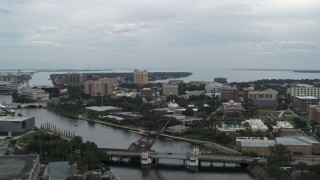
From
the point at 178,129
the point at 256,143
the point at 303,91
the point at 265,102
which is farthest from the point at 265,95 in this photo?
the point at 256,143

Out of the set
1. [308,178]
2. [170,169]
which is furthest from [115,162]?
[308,178]

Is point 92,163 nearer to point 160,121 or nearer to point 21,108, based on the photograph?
point 160,121

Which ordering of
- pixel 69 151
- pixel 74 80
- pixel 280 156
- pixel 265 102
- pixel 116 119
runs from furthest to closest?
1. pixel 74 80
2. pixel 265 102
3. pixel 116 119
4. pixel 69 151
5. pixel 280 156

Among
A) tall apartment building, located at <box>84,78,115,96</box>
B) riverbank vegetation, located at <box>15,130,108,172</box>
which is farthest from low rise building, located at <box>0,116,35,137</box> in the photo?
tall apartment building, located at <box>84,78,115,96</box>

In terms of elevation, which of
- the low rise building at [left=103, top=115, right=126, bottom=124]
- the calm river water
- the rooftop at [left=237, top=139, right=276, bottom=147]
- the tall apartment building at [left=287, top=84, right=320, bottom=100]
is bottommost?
the calm river water

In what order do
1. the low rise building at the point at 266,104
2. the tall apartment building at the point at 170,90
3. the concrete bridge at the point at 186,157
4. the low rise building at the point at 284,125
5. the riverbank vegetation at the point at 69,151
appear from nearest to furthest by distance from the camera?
the riverbank vegetation at the point at 69,151 → the concrete bridge at the point at 186,157 → the low rise building at the point at 284,125 → the low rise building at the point at 266,104 → the tall apartment building at the point at 170,90

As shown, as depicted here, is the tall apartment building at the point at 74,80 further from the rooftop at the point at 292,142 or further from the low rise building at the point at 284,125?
→ the rooftop at the point at 292,142

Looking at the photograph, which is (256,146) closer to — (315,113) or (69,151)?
(69,151)

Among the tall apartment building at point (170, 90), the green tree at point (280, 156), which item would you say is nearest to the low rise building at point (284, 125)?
the green tree at point (280, 156)

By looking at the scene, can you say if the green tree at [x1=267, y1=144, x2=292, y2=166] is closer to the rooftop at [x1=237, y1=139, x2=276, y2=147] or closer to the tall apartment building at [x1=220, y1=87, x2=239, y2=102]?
the rooftop at [x1=237, y1=139, x2=276, y2=147]
